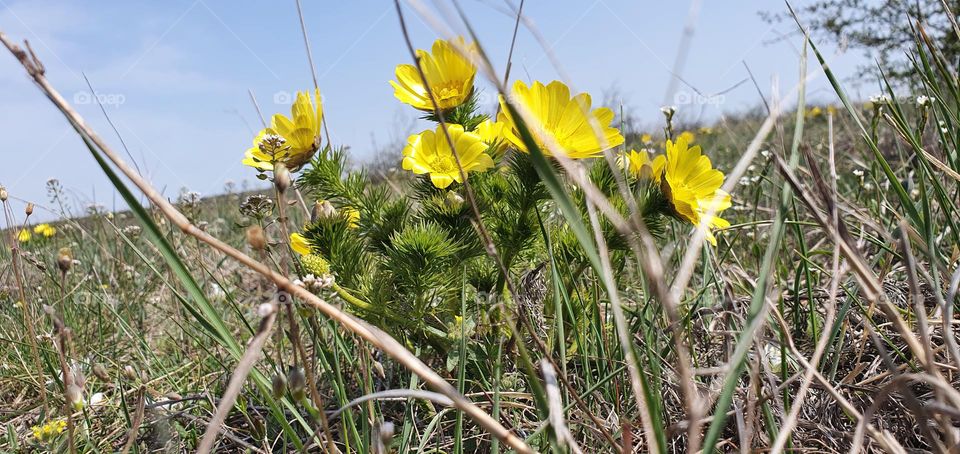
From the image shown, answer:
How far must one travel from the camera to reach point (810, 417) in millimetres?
1174

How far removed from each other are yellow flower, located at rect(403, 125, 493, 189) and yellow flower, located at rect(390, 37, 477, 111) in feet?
0.22

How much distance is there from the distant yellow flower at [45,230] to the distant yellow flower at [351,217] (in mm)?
3773

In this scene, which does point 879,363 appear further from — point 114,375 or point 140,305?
point 140,305

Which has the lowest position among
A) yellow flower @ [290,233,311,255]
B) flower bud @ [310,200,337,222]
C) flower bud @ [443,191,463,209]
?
flower bud @ [443,191,463,209]

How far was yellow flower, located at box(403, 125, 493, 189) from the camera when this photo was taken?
3.95 ft

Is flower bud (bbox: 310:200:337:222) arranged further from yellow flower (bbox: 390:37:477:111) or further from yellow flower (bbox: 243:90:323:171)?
yellow flower (bbox: 390:37:477:111)

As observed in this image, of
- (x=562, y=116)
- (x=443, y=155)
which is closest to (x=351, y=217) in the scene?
(x=443, y=155)

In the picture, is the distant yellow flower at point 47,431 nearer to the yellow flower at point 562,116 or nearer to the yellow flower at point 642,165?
the yellow flower at point 562,116

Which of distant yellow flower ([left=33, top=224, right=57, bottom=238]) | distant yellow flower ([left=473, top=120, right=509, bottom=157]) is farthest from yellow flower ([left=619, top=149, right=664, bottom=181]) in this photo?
distant yellow flower ([left=33, top=224, right=57, bottom=238])

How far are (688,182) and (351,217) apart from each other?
2.26ft

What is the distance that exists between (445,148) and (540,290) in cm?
48

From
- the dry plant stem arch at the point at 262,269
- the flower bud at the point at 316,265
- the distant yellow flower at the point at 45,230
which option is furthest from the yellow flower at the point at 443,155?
the distant yellow flower at the point at 45,230

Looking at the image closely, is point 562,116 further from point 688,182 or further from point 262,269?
point 262,269

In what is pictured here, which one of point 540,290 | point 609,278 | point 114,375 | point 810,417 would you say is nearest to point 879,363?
point 810,417
